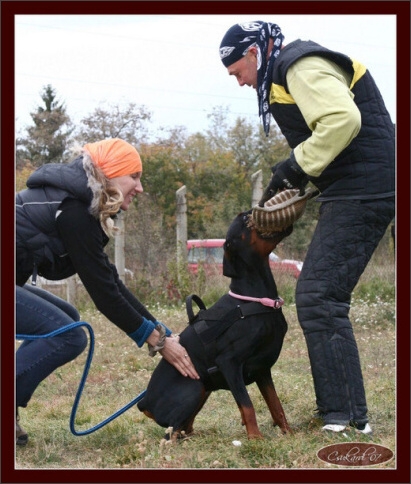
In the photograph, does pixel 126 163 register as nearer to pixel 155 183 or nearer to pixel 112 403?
pixel 112 403

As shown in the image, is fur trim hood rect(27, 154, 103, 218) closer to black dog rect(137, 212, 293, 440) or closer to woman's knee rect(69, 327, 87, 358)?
woman's knee rect(69, 327, 87, 358)

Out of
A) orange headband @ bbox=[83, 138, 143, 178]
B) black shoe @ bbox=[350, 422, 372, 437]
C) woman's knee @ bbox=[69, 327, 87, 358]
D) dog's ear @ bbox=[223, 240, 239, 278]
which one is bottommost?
black shoe @ bbox=[350, 422, 372, 437]

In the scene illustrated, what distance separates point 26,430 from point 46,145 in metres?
20.5

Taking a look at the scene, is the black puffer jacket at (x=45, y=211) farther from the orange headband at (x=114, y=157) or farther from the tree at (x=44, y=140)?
the tree at (x=44, y=140)

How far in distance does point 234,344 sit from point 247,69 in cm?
142

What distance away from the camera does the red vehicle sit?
37.0 feet

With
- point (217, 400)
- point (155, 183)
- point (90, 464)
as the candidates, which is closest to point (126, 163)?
point (90, 464)

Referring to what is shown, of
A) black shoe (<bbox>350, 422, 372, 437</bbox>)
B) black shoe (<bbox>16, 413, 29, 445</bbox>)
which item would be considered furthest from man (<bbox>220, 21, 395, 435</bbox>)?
black shoe (<bbox>16, 413, 29, 445</bbox>)

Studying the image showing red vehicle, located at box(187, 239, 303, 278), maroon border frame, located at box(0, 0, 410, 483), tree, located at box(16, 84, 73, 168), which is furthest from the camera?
tree, located at box(16, 84, 73, 168)

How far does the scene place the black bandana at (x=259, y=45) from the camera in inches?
155

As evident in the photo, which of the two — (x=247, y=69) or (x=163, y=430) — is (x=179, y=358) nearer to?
(x=163, y=430)

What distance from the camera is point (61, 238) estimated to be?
3.85 metres

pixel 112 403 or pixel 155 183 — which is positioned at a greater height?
pixel 155 183

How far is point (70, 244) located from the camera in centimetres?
379
